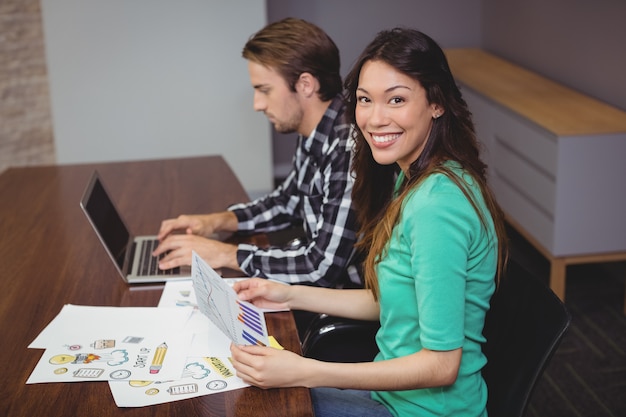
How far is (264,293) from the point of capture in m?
1.88

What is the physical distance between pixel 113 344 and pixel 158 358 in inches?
5.0

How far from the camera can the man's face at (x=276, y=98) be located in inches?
92.9

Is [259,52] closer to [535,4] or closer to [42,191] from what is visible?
[42,191]

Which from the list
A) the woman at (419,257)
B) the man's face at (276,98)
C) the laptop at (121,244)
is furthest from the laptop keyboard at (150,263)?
the woman at (419,257)

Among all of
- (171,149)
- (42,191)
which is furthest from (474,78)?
(42,191)

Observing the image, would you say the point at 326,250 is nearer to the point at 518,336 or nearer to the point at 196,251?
the point at 196,251

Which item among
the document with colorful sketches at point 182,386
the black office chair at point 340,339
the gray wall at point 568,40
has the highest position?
the gray wall at point 568,40

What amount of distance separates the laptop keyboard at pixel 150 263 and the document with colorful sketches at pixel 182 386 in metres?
0.54

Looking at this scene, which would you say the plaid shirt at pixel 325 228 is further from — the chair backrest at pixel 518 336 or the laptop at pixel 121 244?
the chair backrest at pixel 518 336

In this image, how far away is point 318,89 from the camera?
2.36m

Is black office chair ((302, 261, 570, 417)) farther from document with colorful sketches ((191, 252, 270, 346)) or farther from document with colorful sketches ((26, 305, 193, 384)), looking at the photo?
document with colorful sketches ((26, 305, 193, 384))

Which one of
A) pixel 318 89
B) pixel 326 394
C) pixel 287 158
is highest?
pixel 318 89

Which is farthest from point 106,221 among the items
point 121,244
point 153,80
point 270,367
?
point 153,80

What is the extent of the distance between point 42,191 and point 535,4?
3.24 meters
